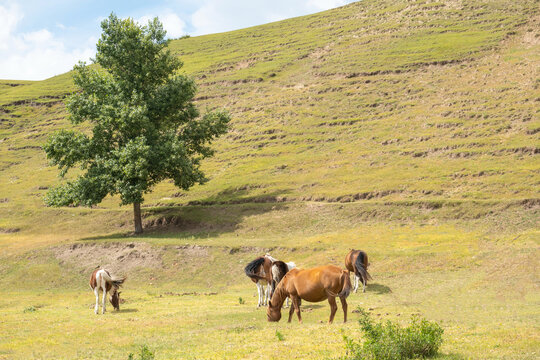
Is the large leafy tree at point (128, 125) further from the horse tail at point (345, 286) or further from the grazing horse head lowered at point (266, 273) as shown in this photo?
the horse tail at point (345, 286)

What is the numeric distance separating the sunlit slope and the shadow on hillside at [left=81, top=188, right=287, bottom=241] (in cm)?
193

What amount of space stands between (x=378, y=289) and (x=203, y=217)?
26.3 metres

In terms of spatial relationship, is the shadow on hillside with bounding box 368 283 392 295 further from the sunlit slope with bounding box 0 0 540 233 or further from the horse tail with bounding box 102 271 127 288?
the sunlit slope with bounding box 0 0 540 233

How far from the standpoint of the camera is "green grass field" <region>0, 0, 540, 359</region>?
19000 millimetres

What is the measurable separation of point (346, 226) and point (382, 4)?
4365 inches

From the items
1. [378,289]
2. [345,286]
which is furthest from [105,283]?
[378,289]

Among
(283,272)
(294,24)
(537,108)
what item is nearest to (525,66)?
(537,108)

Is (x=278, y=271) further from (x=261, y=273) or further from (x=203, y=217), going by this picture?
(x=203, y=217)

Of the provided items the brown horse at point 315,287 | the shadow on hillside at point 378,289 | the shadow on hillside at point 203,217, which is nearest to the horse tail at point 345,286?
the brown horse at point 315,287

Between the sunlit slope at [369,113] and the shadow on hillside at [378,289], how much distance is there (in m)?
17.2

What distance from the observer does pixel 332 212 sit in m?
46.0

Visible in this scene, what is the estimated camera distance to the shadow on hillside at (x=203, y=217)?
47.2m

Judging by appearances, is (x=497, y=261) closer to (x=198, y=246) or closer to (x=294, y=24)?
(x=198, y=246)

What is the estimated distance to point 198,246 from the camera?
4006cm
